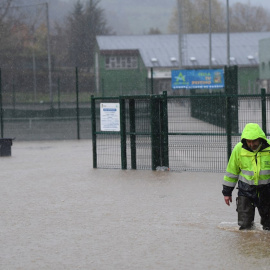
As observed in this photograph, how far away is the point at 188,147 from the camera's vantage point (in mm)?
16406

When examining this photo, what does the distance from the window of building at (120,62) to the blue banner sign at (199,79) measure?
4148cm

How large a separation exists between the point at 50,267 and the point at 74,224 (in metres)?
2.28

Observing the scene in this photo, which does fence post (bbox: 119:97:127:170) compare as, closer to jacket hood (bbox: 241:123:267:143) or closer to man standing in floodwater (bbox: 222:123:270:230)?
man standing in floodwater (bbox: 222:123:270:230)

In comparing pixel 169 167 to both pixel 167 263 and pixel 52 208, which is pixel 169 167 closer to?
pixel 52 208

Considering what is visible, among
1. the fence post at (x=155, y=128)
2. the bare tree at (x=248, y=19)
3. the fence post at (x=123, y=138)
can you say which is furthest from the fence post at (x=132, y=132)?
the bare tree at (x=248, y=19)

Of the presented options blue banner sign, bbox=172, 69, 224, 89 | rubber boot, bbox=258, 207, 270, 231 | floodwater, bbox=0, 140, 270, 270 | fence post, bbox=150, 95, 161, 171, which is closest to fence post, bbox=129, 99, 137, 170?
floodwater, bbox=0, 140, 270, 270

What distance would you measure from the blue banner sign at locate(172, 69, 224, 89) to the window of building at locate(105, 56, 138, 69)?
1633 inches

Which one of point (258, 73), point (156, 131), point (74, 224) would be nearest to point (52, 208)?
point (74, 224)

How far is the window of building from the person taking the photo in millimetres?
75812

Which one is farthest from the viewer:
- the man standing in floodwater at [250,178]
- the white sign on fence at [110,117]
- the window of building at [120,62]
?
the window of building at [120,62]

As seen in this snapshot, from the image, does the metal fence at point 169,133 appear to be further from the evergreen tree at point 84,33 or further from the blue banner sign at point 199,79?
the evergreen tree at point 84,33

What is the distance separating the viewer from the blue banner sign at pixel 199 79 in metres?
32.4

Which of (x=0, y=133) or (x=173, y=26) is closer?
(x=0, y=133)

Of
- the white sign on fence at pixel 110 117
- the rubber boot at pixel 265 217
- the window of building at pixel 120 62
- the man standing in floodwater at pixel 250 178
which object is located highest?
the window of building at pixel 120 62
